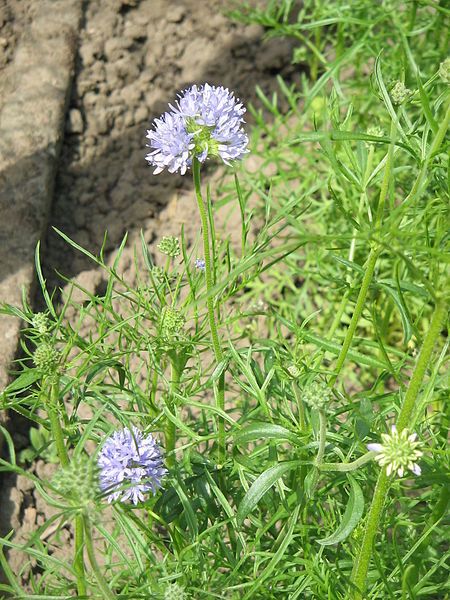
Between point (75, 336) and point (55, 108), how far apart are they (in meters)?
1.82

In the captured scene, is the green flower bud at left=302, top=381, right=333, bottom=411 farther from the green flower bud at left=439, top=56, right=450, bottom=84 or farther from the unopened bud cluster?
the green flower bud at left=439, top=56, right=450, bottom=84

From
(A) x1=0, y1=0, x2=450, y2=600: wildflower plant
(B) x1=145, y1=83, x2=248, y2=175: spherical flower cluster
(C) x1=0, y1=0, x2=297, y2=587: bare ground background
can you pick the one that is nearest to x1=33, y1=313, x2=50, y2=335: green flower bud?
(A) x1=0, y1=0, x2=450, y2=600: wildflower plant

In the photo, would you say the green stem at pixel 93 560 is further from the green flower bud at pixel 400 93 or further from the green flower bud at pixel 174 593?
the green flower bud at pixel 400 93

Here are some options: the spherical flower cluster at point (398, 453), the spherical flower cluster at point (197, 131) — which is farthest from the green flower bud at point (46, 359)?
the spherical flower cluster at point (398, 453)

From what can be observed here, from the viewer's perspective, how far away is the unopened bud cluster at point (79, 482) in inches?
54.7

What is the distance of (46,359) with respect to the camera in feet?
5.79

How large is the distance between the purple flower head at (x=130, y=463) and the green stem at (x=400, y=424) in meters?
0.45

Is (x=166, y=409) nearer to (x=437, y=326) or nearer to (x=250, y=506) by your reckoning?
(x=250, y=506)

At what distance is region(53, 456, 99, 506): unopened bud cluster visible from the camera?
54.7 inches

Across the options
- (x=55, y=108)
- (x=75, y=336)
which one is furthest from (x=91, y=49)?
(x=75, y=336)

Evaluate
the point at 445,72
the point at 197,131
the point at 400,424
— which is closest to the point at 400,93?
the point at 445,72

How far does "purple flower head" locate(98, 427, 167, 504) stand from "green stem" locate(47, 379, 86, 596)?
0.08 metres

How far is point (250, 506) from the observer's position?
1.65 m

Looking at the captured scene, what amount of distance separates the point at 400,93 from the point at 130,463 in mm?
951
